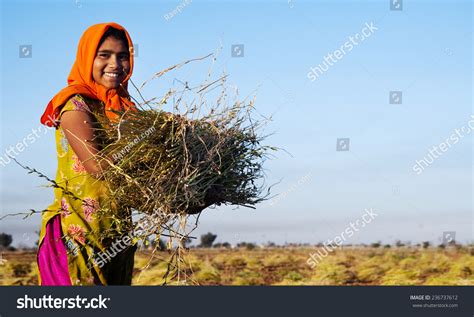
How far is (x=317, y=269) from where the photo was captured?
39.2 ft

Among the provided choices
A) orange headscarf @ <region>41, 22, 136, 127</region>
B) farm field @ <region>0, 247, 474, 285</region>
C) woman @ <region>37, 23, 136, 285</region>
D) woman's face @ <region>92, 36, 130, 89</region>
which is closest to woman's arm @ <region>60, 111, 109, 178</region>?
woman @ <region>37, 23, 136, 285</region>

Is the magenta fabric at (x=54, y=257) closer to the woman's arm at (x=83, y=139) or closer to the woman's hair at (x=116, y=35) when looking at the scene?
the woman's arm at (x=83, y=139)

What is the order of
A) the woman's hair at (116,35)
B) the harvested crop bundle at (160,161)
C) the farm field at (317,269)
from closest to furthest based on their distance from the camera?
the harvested crop bundle at (160,161)
the woman's hair at (116,35)
the farm field at (317,269)

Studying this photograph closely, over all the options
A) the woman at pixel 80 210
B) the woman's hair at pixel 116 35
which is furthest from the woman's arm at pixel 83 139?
the woman's hair at pixel 116 35

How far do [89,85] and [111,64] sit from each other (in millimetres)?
199

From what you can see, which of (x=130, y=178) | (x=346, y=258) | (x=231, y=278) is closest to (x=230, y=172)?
(x=130, y=178)

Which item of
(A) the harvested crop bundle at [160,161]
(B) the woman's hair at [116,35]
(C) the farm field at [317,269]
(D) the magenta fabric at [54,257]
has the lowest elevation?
(C) the farm field at [317,269]

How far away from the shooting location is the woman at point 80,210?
143 inches

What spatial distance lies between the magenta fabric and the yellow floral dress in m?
0.03

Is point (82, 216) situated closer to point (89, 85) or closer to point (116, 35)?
point (89, 85)

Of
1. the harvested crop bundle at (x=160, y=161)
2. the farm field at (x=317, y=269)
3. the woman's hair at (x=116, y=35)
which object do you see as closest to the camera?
the harvested crop bundle at (x=160, y=161)

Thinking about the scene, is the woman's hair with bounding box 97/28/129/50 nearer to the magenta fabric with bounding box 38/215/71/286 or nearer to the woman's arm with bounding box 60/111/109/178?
the woman's arm with bounding box 60/111/109/178

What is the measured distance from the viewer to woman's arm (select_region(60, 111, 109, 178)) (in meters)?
3.57

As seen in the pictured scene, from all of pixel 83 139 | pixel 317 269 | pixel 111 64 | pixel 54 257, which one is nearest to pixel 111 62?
pixel 111 64
